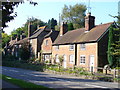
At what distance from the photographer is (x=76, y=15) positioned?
7556 cm

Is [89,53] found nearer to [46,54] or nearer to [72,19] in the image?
[46,54]

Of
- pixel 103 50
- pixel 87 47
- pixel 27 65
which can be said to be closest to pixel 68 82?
pixel 103 50

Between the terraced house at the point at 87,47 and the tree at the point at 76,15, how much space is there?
31.8m

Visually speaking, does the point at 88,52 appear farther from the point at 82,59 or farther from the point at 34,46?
the point at 34,46

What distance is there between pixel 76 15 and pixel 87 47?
43.0m

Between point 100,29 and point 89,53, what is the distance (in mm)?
5062

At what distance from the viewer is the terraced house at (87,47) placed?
3244 centimetres

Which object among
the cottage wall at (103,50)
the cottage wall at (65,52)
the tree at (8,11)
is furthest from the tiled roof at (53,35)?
the tree at (8,11)

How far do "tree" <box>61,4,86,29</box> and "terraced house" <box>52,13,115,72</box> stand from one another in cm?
3179

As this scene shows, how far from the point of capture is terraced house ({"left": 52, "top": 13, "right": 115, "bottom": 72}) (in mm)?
32438

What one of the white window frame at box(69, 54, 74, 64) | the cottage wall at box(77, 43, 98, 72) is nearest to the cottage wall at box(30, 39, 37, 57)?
the white window frame at box(69, 54, 74, 64)

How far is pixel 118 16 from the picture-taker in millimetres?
24750

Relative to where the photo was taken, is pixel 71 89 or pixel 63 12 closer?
pixel 71 89

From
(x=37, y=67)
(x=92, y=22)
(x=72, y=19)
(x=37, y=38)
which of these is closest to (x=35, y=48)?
(x=37, y=38)
